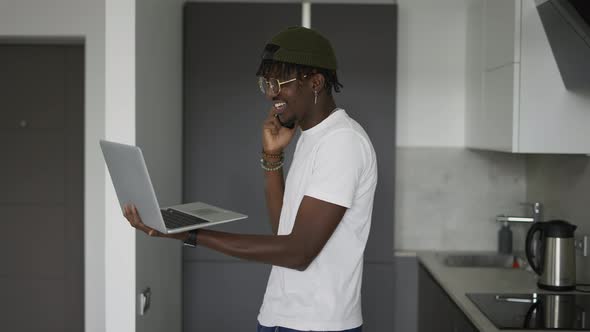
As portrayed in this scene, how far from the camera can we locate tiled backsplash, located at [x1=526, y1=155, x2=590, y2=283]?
9.93 ft

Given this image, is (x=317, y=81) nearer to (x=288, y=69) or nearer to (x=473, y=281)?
(x=288, y=69)

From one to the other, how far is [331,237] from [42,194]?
257 cm

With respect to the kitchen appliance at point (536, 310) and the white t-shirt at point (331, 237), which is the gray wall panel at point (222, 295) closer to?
the kitchen appliance at point (536, 310)

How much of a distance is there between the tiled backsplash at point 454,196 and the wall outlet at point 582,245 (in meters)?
0.69

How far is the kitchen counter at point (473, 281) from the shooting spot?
8.94 ft

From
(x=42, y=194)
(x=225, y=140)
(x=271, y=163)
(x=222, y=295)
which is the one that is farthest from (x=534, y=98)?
(x=42, y=194)

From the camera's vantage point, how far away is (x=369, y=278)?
3.57m

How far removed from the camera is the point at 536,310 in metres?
2.50

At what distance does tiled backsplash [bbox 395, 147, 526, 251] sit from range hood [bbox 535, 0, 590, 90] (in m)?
1.04

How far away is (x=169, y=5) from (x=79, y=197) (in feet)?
4.22

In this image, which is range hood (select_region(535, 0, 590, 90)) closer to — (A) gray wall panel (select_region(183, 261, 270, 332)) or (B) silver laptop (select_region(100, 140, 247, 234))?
(B) silver laptop (select_region(100, 140, 247, 234))

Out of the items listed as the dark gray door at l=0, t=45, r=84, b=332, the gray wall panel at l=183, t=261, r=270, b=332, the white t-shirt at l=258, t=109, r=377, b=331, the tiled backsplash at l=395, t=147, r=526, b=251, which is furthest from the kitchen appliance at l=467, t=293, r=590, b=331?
the dark gray door at l=0, t=45, r=84, b=332

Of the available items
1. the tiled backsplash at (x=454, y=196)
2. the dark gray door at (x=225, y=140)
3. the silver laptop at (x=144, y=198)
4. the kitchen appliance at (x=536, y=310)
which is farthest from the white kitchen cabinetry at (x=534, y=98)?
the silver laptop at (x=144, y=198)

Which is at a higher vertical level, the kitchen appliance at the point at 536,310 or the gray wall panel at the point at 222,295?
the kitchen appliance at the point at 536,310
